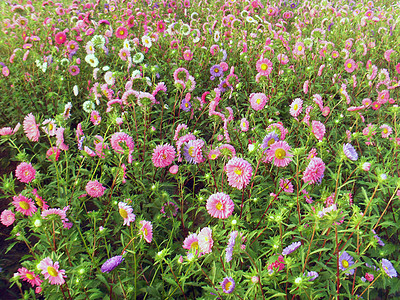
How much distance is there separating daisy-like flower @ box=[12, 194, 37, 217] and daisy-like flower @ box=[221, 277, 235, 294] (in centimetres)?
111

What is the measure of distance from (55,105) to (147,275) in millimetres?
2076

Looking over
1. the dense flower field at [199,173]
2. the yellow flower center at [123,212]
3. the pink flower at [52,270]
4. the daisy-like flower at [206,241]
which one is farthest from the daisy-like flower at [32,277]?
the daisy-like flower at [206,241]

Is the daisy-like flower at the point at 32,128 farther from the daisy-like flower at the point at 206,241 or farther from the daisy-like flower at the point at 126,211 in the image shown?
the daisy-like flower at the point at 206,241

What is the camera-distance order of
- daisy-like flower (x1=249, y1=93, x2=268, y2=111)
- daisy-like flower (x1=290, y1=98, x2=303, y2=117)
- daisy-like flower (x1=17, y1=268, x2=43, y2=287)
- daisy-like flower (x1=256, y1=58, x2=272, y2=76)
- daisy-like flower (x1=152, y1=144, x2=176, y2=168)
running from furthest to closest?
daisy-like flower (x1=256, y1=58, x2=272, y2=76), daisy-like flower (x1=249, y1=93, x2=268, y2=111), daisy-like flower (x1=290, y1=98, x2=303, y2=117), daisy-like flower (x1=152, y1=144, x2=176, y2=168), daisy-like flower (x1=17, y1=268, x2=43, y2=287)

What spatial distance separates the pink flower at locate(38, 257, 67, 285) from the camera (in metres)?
1.03

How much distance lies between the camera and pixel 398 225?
5.04 ft

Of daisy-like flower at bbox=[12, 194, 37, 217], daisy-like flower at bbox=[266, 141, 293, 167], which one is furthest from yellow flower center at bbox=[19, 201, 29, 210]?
daisy-like flower at bbox=[266, 141, 293, 167]

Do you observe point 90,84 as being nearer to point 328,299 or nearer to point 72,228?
point 72,228

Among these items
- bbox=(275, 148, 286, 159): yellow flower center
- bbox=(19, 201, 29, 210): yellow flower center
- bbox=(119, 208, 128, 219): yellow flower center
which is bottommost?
bbox=(19, 201, 29, 210): yellow flower center

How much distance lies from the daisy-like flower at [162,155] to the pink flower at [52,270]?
0.79 metres

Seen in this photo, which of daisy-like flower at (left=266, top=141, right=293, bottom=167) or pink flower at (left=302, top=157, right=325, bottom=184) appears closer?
pink flower at (left=302, top=157, right=325, bottom=184)

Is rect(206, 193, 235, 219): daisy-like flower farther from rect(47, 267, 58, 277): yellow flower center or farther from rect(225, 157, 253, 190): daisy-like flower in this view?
rect(47, 267, 58, 277): yellow flower center

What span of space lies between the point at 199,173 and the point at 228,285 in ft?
4.11

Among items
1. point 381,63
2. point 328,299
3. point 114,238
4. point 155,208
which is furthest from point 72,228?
point 381,63
